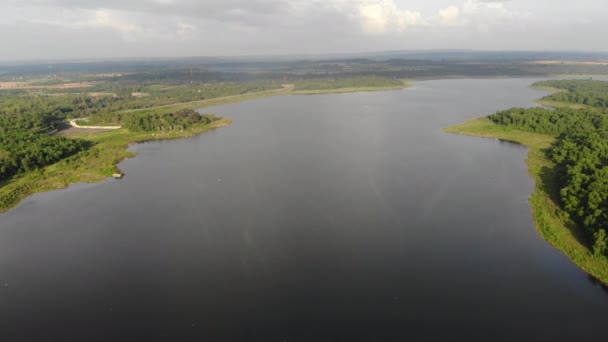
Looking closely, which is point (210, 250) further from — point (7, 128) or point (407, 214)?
point (7, 128)

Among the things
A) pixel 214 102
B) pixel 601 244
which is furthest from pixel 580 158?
pixel 214 102

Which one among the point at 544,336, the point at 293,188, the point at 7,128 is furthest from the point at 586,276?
the point at 7,128

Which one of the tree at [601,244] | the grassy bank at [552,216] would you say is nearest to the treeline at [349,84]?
the grassy bank at [552,216]

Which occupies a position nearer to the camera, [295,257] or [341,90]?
[295,257]

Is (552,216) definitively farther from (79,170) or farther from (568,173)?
(79,170)

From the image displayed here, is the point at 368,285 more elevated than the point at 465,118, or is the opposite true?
the point at 465,118

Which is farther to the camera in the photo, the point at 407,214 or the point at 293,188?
the point at 293,188
